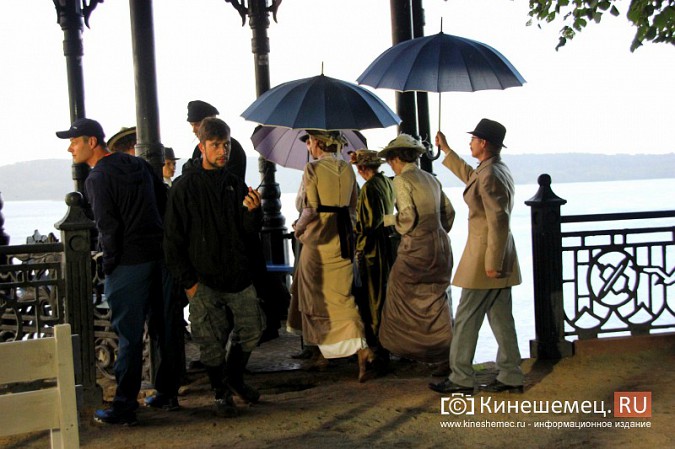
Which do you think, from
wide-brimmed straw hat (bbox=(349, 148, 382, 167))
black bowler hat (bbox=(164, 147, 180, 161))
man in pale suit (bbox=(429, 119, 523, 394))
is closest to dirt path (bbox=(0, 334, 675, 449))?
man in pale suit (bbox=(429, 119, 523, 394))

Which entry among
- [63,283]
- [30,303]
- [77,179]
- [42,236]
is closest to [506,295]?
[63,283]

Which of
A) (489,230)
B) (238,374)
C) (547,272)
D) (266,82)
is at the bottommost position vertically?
(238,374)

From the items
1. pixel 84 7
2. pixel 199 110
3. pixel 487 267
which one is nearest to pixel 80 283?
pixel 199 110

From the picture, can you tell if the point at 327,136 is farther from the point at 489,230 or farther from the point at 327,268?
the point at 489,230

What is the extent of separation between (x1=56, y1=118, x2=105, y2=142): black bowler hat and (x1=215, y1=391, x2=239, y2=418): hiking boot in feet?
5.90

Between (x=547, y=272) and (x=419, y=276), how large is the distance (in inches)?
43.6

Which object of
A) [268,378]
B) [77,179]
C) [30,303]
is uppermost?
[77,179]

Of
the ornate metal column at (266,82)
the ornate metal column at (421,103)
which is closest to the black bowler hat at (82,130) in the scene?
the ornate metal column at (421,103)

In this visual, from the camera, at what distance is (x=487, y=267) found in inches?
224

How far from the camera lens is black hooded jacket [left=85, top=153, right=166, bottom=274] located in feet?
17.4

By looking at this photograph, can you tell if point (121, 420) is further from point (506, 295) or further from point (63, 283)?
point (506, 295)

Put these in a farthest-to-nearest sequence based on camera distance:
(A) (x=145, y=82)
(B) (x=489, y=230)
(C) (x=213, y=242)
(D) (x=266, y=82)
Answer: (D) (x=266, y=82) → (A) (x=145, y=82) → (B) (x=489, y=230) → (C) (x=213, y=242)

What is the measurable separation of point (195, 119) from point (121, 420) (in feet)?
6.81

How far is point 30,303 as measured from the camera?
6.79 metres
